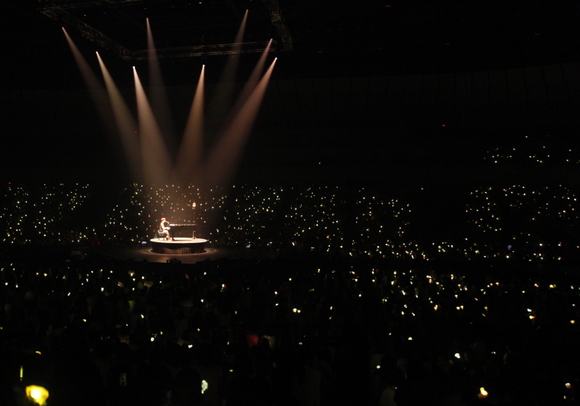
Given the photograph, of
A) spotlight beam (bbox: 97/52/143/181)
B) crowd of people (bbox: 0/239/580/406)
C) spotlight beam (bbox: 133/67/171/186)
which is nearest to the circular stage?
crowd of people (bbox: 0/239/580/406)

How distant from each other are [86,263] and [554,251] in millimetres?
14376

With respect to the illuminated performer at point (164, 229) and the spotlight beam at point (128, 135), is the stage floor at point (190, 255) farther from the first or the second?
the spotlight beam at point (128, 135)

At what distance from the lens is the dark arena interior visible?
15.0 feet

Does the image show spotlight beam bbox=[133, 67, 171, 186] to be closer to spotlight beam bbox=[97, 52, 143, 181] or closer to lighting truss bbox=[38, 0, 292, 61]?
spotlight beam bbox=[97, 52, 143, 181]

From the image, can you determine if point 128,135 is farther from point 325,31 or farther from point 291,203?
point 325,31

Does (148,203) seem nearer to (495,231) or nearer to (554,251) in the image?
(495,231)

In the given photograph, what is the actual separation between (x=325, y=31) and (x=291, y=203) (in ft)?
32.1

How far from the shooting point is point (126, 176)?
22.7m

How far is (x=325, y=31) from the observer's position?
38.2 ft

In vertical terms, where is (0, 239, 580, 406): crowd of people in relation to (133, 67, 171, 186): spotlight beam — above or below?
below

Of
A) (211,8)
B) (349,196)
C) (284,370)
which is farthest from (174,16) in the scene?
(349,196)

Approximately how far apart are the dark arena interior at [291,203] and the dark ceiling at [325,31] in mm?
90

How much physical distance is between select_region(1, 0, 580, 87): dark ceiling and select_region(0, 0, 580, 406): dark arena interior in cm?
9

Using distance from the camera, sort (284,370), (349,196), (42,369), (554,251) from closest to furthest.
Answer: (42,369) → (284,370) → (554,251) → (349,196)
